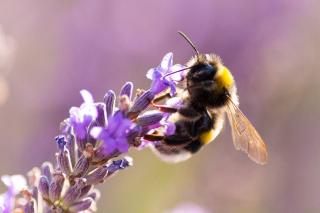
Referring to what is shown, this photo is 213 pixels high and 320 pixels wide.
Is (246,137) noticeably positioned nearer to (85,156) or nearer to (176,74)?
(176,74)

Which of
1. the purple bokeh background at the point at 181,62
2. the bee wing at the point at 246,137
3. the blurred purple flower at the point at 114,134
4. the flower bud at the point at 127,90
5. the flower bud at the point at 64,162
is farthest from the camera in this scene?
the purple bokeh background at the point at 181,62

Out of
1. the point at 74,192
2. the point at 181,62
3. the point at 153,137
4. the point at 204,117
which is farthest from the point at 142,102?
the point at 181,62

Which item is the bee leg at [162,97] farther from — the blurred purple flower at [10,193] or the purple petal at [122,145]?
the blurred purple flower at [10,193]

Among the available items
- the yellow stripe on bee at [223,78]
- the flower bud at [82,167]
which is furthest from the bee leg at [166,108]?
the flower bud at [82,167]

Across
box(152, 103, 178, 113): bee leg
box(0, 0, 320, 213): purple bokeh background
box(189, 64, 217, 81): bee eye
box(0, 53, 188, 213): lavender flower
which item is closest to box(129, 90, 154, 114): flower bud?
box(0, 53, 188, 213): lavender flower

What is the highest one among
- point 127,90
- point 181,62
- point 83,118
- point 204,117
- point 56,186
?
point 181,62
